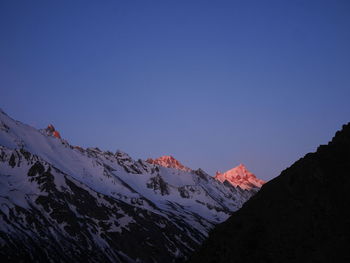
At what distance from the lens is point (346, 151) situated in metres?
57.7

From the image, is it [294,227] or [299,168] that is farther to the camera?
[299,168]

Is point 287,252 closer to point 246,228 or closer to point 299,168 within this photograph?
point 246,228

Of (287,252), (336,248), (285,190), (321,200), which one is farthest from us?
(285,190)

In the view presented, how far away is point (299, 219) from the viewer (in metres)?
51.2

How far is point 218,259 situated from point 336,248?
45.2 ft

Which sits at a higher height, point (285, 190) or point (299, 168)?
point (299, 168)

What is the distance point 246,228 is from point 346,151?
1647 cm

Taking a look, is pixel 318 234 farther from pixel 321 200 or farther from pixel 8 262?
pixel 8 262

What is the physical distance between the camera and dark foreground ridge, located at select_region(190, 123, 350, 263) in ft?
155

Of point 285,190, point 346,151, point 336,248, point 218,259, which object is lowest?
point 218,259

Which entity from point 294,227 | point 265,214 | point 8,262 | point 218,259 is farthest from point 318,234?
point 8,262

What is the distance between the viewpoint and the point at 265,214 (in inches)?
2157

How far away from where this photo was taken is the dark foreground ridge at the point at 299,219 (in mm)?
47125

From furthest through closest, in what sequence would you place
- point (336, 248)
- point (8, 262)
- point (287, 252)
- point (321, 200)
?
point (8, 262), point (321, 200), point (287, 252), point (336, 248)
